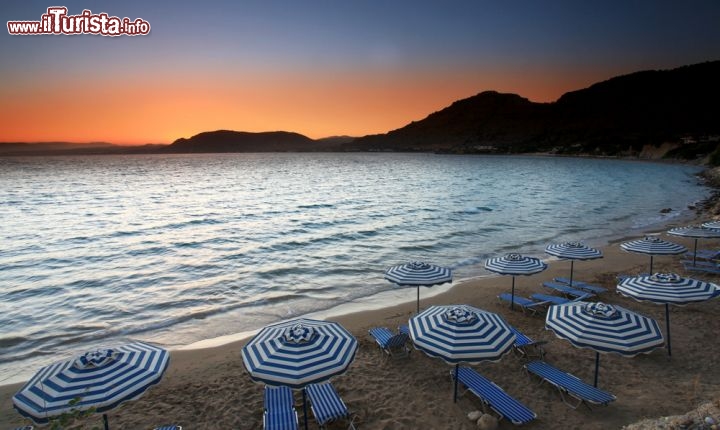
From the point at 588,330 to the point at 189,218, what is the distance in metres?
33.0

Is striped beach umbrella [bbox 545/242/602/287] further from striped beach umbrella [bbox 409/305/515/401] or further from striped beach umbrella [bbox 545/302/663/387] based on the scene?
striped beach umbrella [bbox 409/305/515/401]

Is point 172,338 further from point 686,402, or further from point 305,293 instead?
point 686,402

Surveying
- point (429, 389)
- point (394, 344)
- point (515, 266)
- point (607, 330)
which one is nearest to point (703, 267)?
point (515, 266)

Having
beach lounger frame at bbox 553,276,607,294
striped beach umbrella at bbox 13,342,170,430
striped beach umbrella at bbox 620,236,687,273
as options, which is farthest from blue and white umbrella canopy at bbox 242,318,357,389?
striped beach umbrella at bbox 620,236,687,273

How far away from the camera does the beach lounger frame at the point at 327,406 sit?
723cm

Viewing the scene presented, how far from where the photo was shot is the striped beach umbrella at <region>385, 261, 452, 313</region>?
1078 centimetres

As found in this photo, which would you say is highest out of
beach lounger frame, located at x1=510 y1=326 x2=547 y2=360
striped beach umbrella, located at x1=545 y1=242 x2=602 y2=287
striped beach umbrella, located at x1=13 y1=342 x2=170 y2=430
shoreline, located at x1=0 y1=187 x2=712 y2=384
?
striped beach umbrella, located at x1=545 y1=242 x2=602 y2=287

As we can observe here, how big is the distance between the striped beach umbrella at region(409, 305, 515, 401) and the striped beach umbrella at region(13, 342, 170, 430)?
15.2 feet

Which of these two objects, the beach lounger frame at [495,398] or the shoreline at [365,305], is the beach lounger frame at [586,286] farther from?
the beach lounger frame at [495,398]

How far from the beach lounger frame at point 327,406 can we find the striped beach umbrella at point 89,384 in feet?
9.53

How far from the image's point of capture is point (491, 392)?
25.6 ft

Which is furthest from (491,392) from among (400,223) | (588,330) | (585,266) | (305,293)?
(400,223)

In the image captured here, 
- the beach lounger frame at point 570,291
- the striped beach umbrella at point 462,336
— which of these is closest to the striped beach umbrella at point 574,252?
the beach lounger frame at point 570,291

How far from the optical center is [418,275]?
11.0 metres
